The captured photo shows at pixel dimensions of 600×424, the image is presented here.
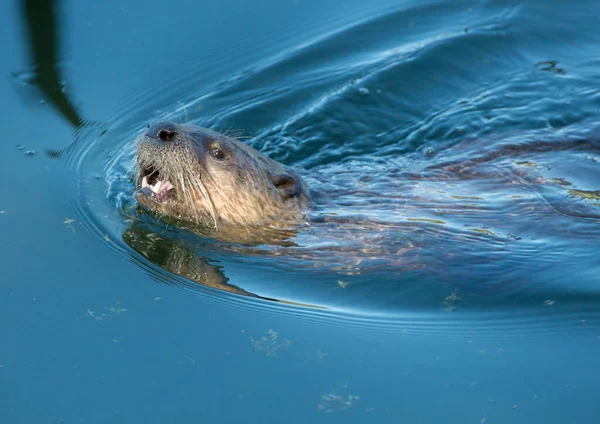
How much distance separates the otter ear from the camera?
7.26 m

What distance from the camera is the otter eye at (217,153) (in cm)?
692

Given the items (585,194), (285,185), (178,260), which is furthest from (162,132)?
(585,194)

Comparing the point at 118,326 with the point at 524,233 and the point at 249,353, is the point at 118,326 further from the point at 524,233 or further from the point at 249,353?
the point at 524,233

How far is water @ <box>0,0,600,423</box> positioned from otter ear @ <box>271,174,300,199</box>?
0.27 m

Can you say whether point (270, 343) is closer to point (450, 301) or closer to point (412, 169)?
point (450, 301)

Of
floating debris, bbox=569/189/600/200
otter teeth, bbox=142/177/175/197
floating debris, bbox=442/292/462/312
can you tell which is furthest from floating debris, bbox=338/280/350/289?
floating debris, bbox=569/189/600/200

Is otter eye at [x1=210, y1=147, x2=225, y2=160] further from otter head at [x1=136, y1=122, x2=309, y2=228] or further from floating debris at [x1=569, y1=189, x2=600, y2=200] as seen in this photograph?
floating debris at [x1=569, y1=189, x2=600, y2=200]

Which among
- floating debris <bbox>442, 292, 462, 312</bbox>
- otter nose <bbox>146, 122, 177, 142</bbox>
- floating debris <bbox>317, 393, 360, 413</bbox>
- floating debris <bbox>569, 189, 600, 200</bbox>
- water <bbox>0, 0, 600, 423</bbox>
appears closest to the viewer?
floating debris <bbox>317, 393, 360, 413</bbox>

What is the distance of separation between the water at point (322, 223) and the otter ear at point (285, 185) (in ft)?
0.87

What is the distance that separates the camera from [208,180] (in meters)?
6.87

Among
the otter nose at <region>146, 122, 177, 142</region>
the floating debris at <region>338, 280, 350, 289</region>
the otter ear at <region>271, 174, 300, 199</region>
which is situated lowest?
the floating debris at <region>338, 280, 350, 289</region>

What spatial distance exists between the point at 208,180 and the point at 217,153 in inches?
8.9

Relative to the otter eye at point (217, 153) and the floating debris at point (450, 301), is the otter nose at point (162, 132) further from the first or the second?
the floating debris at point (450, 301)

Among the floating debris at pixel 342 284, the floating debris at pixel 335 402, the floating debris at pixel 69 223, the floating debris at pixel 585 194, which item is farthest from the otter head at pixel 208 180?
the floating debris at pixel 585 194
